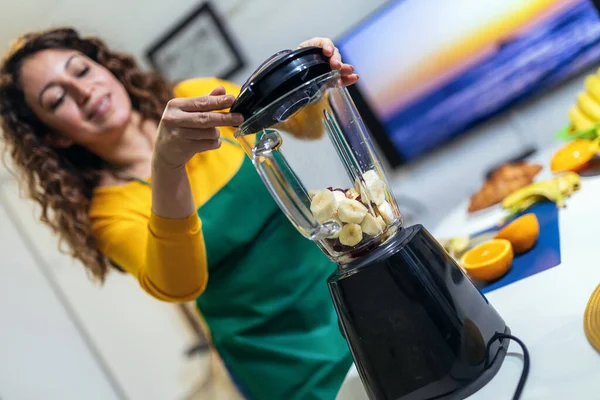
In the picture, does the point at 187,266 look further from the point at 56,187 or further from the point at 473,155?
the point at 473,155

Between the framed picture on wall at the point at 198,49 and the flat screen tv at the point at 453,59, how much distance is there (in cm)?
46

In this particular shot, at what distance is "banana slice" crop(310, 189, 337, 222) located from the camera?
494 millimetres

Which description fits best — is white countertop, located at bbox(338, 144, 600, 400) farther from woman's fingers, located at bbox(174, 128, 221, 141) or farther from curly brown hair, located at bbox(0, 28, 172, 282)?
curly brown hair, located at bbox(0, 28, 172, 282)

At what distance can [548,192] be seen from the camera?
0.83 meters

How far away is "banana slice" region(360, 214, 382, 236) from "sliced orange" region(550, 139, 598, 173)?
55cm

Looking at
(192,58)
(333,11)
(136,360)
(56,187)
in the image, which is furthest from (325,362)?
(136,360)

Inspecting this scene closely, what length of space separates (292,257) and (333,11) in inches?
47.2

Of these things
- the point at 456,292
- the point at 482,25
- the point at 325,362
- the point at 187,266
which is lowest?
the point at 325,362

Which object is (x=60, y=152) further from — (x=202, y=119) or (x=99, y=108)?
(x=202, y=119)

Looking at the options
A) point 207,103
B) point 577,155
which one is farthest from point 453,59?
point 207,103

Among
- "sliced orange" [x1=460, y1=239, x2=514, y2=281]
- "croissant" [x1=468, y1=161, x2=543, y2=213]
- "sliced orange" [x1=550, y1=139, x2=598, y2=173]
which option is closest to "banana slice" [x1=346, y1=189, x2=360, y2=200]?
"sliced orange" [x1=460, y1=239, x2=514, y2=281]

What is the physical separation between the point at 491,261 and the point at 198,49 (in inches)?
64.2

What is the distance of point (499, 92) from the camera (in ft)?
5.26

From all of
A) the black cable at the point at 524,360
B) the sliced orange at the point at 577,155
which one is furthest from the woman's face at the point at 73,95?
the sliced orange at the point at 577,155
